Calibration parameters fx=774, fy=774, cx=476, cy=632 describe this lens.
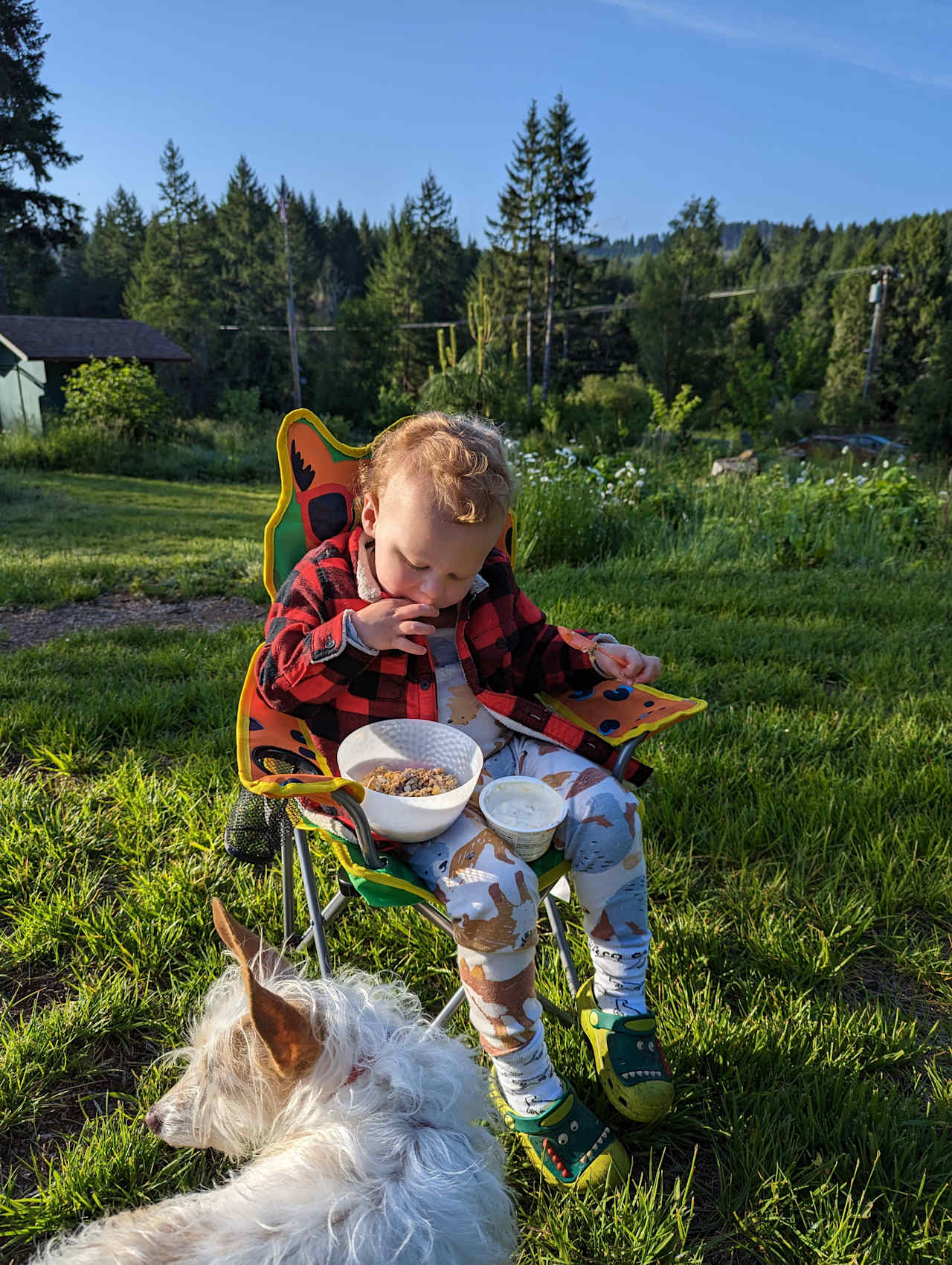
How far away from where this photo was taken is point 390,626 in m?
1.74

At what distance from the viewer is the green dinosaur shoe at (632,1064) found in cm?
156

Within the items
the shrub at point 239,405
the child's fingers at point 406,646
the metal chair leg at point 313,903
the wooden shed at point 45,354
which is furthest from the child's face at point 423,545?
the shrub at point 239,405

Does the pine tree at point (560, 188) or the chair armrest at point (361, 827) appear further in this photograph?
the pine tree at point (560, 188)

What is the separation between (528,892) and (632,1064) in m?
0.48

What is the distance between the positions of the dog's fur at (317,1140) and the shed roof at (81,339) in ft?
63.8

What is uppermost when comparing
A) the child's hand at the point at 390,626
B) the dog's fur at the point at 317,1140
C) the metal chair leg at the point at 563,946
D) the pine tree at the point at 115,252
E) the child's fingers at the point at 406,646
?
the pine tree at the point at 115,252

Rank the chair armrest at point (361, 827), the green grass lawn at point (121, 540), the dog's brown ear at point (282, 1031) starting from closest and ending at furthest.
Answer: the dog's brown ear at point (282, 1031), the chair armrest at point (361, 827), the green grass lawn at point (121, 540)

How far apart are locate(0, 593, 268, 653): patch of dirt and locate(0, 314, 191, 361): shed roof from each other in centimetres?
1520

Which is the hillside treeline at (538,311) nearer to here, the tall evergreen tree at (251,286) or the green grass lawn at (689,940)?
the tall evergreen tree at (251,286)

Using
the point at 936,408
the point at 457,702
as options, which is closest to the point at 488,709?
the point at 457,702

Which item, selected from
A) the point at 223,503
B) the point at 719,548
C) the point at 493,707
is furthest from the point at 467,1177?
the point at 223,503

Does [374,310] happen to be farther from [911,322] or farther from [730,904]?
[730,904]

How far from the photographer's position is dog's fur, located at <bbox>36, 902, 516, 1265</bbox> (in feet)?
3.20

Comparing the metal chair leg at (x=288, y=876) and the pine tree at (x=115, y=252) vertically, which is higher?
the pine tree at (x=115, y=252)
